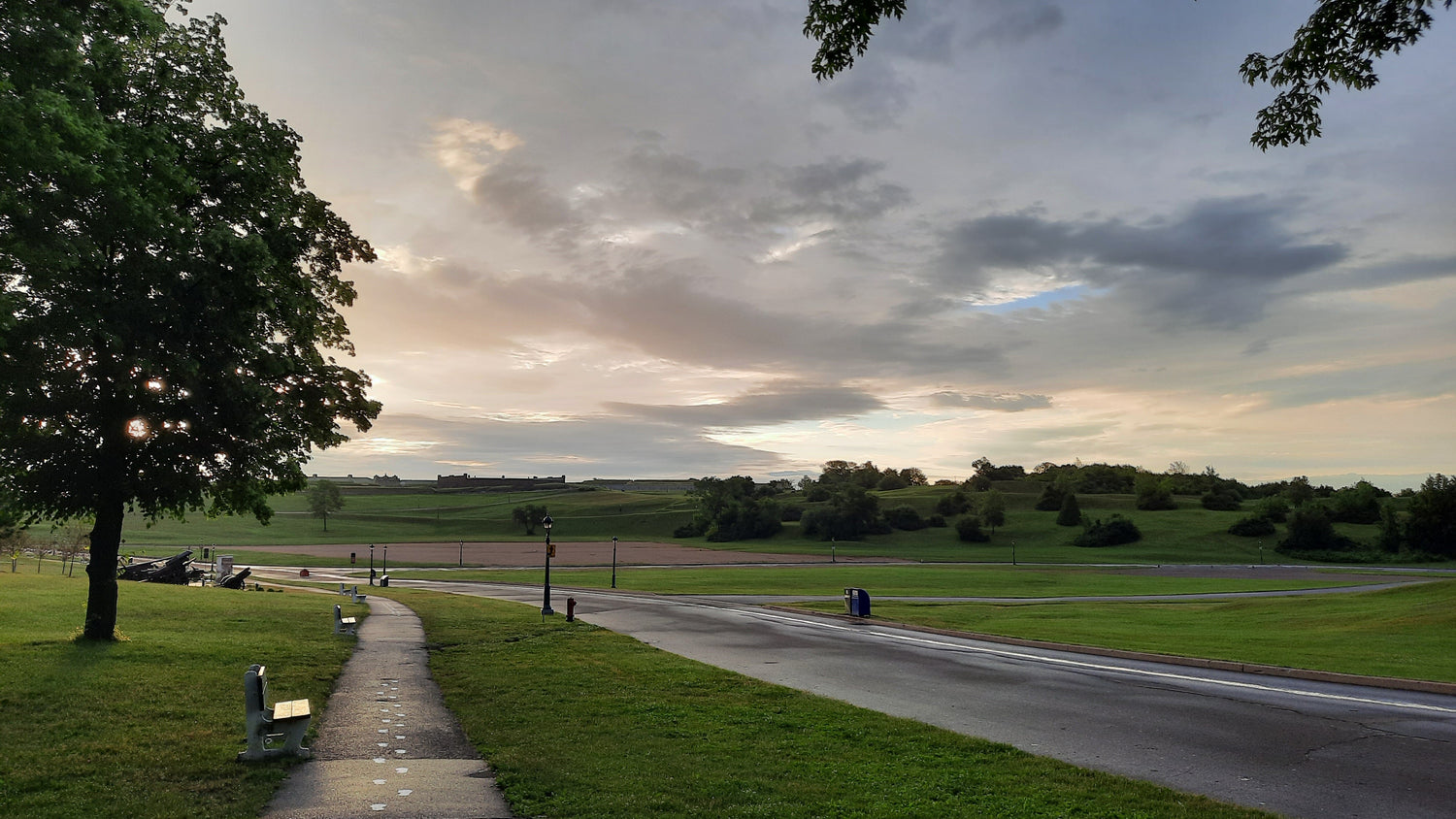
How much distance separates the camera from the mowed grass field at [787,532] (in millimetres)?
98062

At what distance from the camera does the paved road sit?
884 cm

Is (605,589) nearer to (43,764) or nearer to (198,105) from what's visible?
(198,105)

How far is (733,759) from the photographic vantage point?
9609 mm

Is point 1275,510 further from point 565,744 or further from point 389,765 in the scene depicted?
point 389,765

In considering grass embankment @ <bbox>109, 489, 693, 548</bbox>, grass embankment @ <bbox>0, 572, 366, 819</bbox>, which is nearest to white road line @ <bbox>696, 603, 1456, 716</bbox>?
grass embankment @ <bbox>0, 572, 366, 819</bbox>

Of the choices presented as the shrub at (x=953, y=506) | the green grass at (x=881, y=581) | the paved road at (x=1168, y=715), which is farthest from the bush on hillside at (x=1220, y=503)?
the paved road at (x=1168, y=715)

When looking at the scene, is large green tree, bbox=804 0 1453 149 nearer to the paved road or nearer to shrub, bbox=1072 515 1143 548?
the paved road

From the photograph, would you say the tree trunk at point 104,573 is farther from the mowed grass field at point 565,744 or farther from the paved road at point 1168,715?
the paved road at point 1168,715

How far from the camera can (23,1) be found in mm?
12758

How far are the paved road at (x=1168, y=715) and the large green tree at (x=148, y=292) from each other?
1242 centimetres

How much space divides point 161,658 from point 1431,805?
20469mm

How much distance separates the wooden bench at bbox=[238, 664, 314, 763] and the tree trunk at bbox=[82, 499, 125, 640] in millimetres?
12029

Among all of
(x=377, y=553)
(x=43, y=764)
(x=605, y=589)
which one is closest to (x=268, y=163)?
(x=43, y=764)

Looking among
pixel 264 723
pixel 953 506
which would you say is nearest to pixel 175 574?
pixel 264 723
